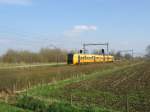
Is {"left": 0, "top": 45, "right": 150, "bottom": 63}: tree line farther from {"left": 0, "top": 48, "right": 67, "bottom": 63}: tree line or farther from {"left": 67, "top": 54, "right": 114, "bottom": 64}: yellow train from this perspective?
{"left": 67, "top": 54, "right": 114, "bottom": 64}: yellow train

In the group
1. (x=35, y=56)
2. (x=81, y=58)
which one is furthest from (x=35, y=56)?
(x=81, y=58)

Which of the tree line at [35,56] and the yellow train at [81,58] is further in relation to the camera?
the tree line at [35,56]

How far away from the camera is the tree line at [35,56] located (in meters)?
111

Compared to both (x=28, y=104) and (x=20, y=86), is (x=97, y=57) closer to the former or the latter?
(x=20, y=86)

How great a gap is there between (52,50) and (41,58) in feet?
28.5

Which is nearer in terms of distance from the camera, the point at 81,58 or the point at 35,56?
the point at 81,58

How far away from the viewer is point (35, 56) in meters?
118

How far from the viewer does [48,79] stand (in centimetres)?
3609

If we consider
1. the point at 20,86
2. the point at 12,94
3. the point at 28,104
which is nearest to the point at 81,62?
the point at 20,86

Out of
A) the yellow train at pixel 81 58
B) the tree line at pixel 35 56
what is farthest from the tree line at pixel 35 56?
the yellow train at pixel 81 58

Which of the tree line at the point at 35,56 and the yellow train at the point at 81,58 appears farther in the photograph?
the tree line at the point at 35,56

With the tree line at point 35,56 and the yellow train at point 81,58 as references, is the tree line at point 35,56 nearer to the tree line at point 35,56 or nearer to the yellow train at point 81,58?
the tree line at point 35,56

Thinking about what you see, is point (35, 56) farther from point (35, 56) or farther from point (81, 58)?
point (81, 58)

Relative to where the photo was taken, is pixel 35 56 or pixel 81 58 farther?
pixel 35 56
